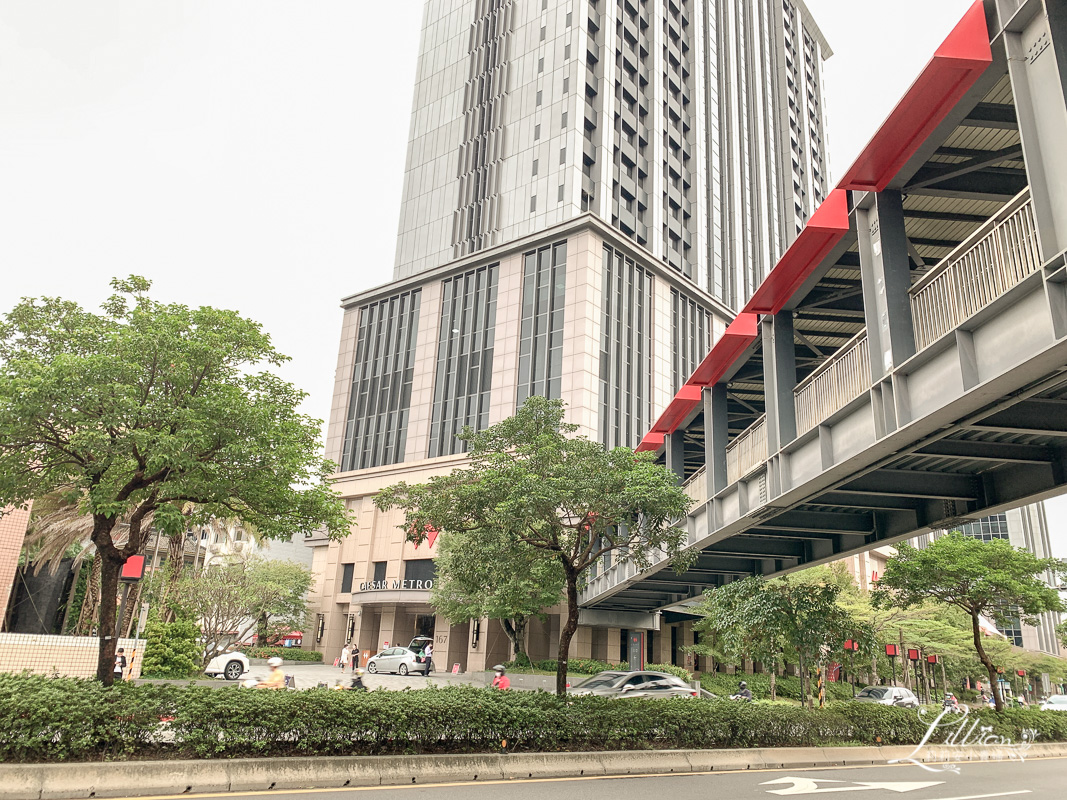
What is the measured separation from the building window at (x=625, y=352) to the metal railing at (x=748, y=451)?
30829 mm

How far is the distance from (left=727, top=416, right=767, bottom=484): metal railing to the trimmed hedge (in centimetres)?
520

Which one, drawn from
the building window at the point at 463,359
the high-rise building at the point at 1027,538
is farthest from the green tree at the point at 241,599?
the high-rise building at the point at 1027,538

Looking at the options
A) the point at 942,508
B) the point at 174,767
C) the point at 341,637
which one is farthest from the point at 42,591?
the point at 942,508

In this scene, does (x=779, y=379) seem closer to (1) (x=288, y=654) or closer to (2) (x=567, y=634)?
(2) (x=567, y=634)

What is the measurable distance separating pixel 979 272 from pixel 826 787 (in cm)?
875

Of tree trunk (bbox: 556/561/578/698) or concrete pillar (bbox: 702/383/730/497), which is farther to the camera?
concrete pillar (bbox: 702/383/730/497)

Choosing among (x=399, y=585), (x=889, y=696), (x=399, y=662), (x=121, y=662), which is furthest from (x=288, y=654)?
(x=889, y=696)

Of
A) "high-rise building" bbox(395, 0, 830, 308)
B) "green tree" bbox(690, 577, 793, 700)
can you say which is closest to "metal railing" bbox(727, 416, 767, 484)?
"green tree" bbox(690, 577, 793, 700)

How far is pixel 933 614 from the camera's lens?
44.5m

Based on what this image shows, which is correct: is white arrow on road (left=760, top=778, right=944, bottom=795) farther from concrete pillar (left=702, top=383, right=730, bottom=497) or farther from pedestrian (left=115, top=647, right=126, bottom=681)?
pedestrian (left=115, top=647, right=126, bottom=681)

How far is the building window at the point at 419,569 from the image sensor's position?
50.0 meters

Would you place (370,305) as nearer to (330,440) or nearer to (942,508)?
(330,440)

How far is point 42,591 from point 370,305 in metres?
34.4

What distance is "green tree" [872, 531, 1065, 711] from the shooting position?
76.8 ft
